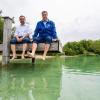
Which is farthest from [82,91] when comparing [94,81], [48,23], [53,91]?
[48,23]

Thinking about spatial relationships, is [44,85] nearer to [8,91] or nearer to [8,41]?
[8,91]

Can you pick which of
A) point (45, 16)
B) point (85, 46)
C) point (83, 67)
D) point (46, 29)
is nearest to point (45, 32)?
point (46, 29)

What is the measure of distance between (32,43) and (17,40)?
47 centimetres

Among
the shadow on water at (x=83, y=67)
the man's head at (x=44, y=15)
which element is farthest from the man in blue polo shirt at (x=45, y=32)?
the shadow on water at (x=83, y=67)

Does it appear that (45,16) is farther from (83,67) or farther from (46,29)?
(83,67)

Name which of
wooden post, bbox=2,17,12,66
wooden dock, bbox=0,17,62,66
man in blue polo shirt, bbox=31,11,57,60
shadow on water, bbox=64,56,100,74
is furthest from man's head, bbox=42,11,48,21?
shadow on water, bbox=64,56,100,74

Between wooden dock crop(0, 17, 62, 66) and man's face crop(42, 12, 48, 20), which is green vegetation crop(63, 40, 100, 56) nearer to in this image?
wooden dock crop(0, 17, 62, 66)

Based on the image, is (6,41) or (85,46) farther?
(85,46)

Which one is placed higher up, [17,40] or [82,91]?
[17,40]

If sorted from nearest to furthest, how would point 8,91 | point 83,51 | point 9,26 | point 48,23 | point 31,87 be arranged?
point 8,91 → point 31,87 → point 48,23 → point 9,26 → point 83,51

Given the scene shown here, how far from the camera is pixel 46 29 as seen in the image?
387 inches

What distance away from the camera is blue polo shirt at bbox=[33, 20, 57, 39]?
32.2 feet

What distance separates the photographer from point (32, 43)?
9.91 metres

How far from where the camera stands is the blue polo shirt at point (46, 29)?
9.80 meters
